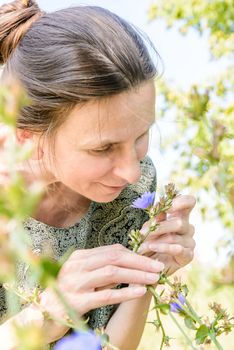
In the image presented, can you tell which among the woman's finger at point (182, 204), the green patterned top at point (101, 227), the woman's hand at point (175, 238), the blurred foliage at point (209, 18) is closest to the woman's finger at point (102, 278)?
the woman's hand at point (175, 238)

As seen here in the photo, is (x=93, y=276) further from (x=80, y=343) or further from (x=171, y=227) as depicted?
(x=80, y=343)

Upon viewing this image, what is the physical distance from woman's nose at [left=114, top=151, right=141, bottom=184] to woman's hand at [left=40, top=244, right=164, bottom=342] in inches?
6.4

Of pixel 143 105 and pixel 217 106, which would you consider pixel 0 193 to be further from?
pixel 217 106

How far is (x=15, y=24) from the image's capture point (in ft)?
4.83

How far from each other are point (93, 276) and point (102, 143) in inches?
9.9

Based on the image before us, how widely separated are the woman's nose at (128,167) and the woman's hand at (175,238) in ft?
0.31

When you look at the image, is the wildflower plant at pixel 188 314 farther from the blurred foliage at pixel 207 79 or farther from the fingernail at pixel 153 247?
the blurred foliage at pixel 207 79

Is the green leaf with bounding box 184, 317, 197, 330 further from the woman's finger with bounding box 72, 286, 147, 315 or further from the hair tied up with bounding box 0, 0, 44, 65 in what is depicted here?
the hair tied up with bounding box 0, 0, 44, 65

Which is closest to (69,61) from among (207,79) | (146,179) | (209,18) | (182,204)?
(182,204)

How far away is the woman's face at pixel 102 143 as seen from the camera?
4.08ft

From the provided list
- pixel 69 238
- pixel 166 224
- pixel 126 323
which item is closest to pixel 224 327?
pixel 166 224

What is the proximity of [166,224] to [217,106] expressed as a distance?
109 inches

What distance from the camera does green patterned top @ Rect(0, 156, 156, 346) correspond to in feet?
5.54

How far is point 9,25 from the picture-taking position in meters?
1.48
